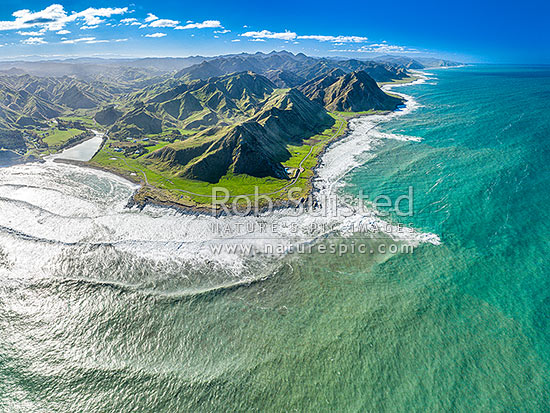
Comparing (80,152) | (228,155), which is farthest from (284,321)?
(80,152)

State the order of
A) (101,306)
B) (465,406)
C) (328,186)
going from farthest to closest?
(328,186), (101,306), (465,406)

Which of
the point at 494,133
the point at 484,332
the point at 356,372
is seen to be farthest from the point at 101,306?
the point at 494,133

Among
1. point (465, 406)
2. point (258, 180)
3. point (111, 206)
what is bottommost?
point (465, 406)

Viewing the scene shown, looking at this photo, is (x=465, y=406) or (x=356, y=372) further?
(x=356, y=372)

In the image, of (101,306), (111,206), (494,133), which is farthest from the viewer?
(494,133)

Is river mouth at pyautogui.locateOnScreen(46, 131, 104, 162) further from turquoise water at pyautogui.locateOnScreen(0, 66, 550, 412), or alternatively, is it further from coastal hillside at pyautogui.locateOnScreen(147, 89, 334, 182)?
turquoise water at pyautogui.locateOnScreen(0, 66, 550, 412)

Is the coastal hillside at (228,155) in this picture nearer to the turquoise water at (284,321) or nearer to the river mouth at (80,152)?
the turquoise water at (284,321)

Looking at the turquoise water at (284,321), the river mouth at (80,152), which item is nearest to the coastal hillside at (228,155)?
the turquoise water at (284,321)

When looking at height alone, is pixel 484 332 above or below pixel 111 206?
below

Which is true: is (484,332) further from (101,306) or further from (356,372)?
A: (101,306)
